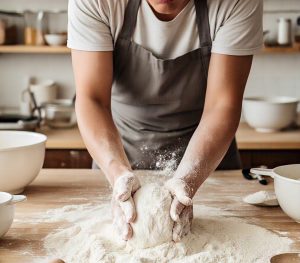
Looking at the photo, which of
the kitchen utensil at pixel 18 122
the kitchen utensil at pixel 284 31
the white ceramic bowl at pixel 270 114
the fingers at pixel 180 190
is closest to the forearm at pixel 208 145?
the fingers at pixel 180 190

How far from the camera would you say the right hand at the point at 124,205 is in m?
1.20

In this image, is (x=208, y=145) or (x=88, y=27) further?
(x=88, y=27)

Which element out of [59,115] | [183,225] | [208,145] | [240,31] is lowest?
[59,115]

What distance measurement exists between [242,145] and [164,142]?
814 millimetres

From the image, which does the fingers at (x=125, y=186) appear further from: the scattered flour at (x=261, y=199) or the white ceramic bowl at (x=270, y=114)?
the white ceramic bowl at (x=270, y=114)

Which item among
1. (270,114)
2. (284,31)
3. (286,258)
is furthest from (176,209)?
(284,31)

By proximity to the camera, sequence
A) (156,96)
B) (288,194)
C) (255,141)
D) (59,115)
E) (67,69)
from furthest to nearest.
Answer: (67,69) → (59,115) → (255,141) → (156,96) → (288,194)

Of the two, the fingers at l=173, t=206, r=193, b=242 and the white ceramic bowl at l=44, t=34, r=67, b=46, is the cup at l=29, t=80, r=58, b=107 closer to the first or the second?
the white ceramic bowl at l=44, t=34, r=67, b=46

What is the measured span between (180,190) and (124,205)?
5.1 inches

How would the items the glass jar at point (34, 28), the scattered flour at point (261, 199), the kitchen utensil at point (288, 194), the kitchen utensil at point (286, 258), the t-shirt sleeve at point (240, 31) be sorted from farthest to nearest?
the glass jar at point (34, 28) < the t-shirt sleeve at point (240, 31) < the scattered flour at point (261, 199) < the kitchen utensil at point (288, 194) < the kitchen utensil at point (286, 258)

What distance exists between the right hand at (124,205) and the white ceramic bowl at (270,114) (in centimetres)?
162

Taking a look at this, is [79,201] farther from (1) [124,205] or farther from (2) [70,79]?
(2) [70,79]

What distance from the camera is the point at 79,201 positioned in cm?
152

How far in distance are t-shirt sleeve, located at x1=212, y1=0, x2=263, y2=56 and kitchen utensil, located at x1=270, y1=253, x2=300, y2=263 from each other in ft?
2.14
